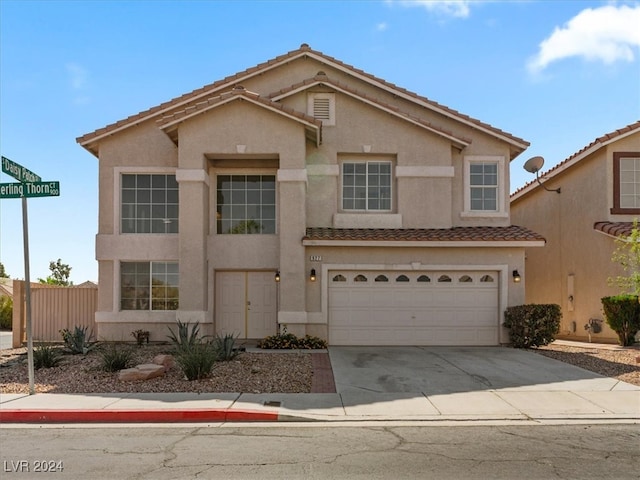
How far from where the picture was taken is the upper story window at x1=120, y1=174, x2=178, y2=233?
1714 centimetres

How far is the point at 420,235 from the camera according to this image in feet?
53.4

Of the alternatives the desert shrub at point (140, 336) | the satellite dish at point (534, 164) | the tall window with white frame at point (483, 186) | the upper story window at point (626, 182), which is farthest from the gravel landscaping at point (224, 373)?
the satellite dish at point (534, 164)

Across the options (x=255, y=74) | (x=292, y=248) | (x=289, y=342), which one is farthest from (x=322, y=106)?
(x=289, y=342)

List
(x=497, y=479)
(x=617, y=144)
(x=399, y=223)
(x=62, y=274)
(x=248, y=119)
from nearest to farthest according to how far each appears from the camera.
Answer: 1. (x=497, y=479)
2. (x=248, y=119)
3. (x=399, y=223)
4. (x=617, y=144)
5. (x=62, y=274)

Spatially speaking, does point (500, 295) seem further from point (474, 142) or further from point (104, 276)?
point (104, 276)

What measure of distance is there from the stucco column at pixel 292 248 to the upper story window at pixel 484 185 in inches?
208

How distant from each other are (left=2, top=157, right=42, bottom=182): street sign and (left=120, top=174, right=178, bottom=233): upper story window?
703 centimetres

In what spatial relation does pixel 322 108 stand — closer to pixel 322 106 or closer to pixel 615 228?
pixel 322 106

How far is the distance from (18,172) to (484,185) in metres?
13.2

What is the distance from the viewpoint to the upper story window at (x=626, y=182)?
722 inches

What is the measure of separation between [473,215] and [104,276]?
11124mm

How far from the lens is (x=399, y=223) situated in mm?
17234

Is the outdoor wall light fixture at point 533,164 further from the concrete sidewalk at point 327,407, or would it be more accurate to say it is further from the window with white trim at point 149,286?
the window with white trim at point 149,286

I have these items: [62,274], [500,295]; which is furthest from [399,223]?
[62,274]
